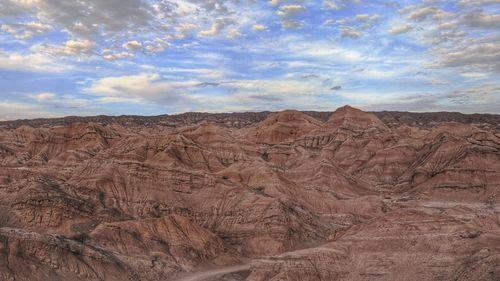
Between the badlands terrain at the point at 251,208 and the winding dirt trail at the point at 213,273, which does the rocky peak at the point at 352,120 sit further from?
the winding dirt trail at the point at 213,273

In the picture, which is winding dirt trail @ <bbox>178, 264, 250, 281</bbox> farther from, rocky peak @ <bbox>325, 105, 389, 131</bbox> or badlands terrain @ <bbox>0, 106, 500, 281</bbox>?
rocky peak @ <bbox>325, 105, 389, 131</bbox>

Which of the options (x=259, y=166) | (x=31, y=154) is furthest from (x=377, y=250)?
(x=31, y=154)

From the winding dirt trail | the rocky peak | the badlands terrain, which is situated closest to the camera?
the badlands terrain

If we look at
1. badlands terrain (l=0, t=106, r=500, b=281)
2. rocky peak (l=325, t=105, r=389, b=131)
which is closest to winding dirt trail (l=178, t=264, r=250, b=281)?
badlands terrain (l=0, t=106, r=500, b=281)

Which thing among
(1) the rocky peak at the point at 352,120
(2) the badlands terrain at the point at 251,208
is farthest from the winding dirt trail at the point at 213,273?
(1) the rocky peak at the point at 352,120

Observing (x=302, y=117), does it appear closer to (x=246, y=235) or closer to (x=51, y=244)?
(x=246, y=235)
